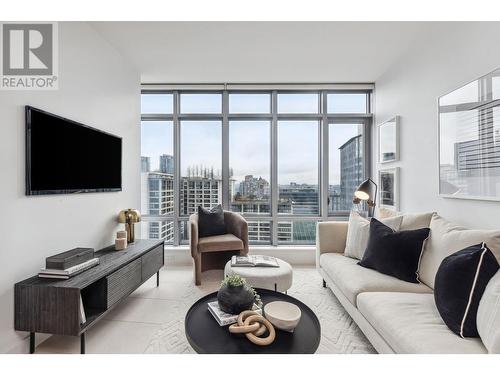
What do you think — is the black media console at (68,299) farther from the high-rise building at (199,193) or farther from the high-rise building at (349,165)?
the high-rise building at (349,165)

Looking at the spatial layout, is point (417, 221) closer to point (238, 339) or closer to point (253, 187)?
point (238, 339)

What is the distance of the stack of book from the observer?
5.67 ft

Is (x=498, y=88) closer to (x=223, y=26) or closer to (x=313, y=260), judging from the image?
(x=223, y=26)

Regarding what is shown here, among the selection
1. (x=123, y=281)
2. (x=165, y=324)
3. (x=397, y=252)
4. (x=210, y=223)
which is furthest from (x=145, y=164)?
(x=397, y=252)

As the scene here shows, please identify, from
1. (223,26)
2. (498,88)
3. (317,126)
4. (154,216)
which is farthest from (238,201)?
(498,88)

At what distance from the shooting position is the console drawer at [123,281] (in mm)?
1921

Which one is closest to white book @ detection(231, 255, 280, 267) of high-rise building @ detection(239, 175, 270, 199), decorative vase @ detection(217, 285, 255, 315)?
decorative vase @ detection(217, 285, 255, 315)

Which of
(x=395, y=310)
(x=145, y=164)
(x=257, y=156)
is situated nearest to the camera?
(x=395, y=310)

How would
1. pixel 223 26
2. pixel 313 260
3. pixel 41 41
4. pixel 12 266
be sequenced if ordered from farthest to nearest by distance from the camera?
pixel 313 260
pixel 223 26
pixel 41 41
pixel 12 266

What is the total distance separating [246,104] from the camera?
389cm

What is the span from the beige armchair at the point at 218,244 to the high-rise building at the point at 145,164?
4.00 feet

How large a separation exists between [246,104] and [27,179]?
9.54 feet

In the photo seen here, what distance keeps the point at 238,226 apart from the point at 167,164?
1567 mm

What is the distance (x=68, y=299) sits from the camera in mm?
1589
